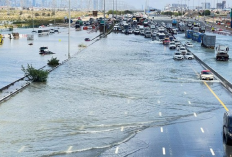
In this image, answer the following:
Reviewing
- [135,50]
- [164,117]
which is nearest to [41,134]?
[164,117]

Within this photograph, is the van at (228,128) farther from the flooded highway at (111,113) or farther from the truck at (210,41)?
the truck at (210,41)

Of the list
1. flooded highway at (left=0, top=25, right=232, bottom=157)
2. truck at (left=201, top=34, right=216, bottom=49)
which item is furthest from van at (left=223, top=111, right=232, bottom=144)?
truck at (left=201, top=34, right=216, bottom=49)

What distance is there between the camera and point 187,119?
3120cm

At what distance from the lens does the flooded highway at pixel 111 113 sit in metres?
24.8

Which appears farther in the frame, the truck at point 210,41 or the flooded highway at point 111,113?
the truck at point 210,41

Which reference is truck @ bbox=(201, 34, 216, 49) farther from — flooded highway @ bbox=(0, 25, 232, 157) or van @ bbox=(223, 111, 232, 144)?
van @ bbox=(223, 111, 232, 144)

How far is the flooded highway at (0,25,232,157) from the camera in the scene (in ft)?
81.2

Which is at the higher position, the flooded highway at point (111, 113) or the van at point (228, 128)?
the van at point (228, 128)

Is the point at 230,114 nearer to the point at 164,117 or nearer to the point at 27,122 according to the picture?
the point at 164,117

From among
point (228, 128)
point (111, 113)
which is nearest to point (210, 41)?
point (111, 113)

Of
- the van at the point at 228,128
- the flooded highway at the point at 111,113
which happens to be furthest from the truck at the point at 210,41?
the van at the point at 228,128

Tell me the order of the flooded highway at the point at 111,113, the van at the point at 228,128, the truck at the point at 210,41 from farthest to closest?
the truck at the point at 210,41 < the flooded highway at the point at 111,113 < the van at the point at 228,128

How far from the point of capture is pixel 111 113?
33.0m

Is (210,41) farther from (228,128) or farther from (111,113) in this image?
(228,128)
